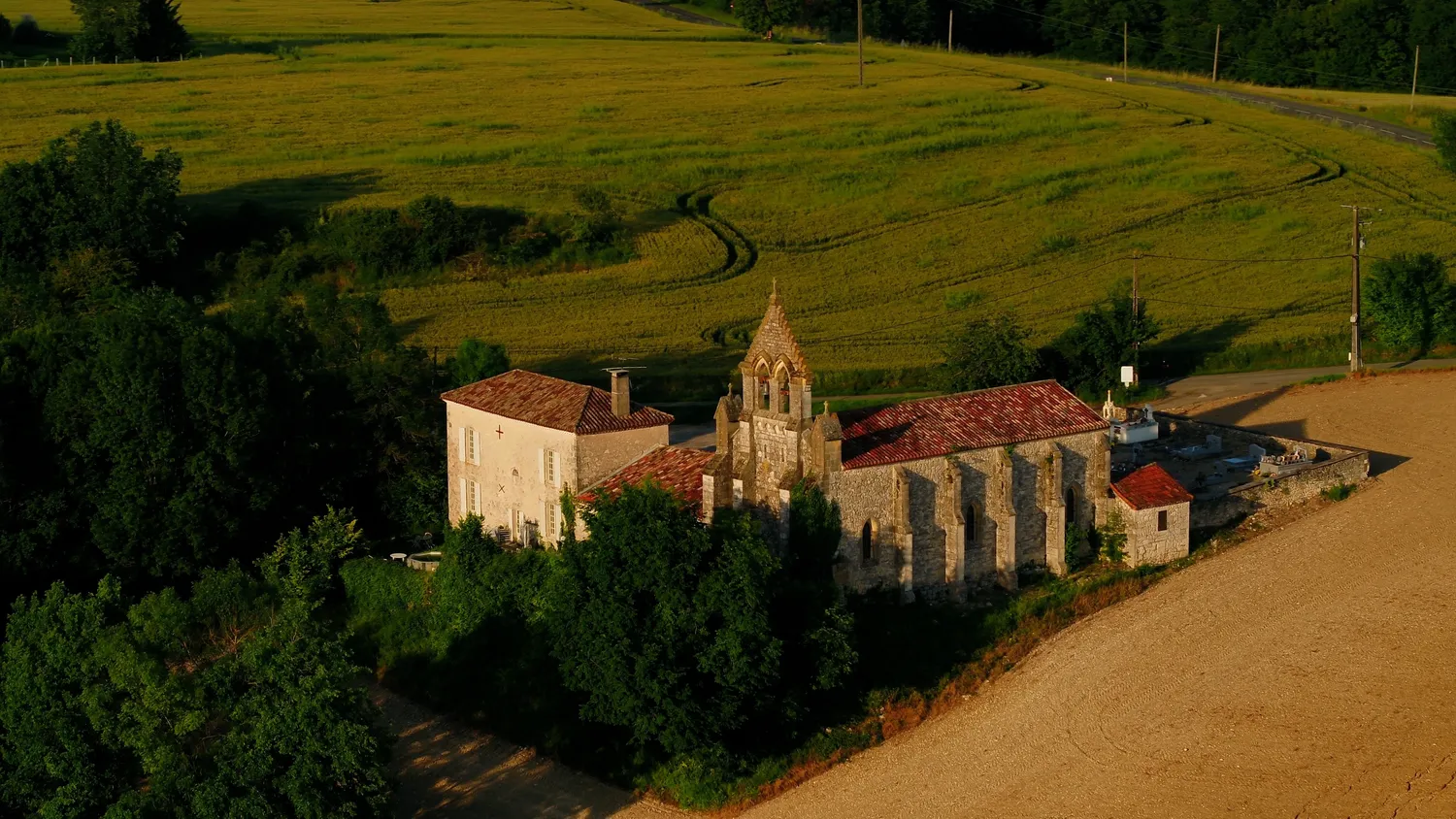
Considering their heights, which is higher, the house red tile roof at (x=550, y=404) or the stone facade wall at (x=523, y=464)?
the house red tile roof at (x=550, y=404)

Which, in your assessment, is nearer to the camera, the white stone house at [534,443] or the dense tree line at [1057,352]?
the white stone house at [534,443]

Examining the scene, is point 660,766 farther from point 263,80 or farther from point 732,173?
point 263,80

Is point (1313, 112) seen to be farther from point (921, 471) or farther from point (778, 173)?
point (921, 471)

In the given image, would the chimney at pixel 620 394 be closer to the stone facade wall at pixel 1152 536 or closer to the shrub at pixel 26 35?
the stone facade wall at pixel 1152 536

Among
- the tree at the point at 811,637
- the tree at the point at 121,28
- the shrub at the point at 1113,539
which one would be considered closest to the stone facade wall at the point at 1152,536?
the shrub at the point at 1113,539

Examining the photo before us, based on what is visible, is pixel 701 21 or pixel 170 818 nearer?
pixel 170 818

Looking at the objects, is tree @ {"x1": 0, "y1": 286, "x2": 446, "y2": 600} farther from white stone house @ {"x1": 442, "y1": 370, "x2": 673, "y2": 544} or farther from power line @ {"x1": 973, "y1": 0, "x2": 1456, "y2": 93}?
power line @ {"x1": 973, "y1": 0, "x2": 1456, "y2": 93}

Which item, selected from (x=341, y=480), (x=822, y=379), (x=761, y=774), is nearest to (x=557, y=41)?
(x=822, y=379)

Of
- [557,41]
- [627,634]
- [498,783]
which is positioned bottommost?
[498,783]
